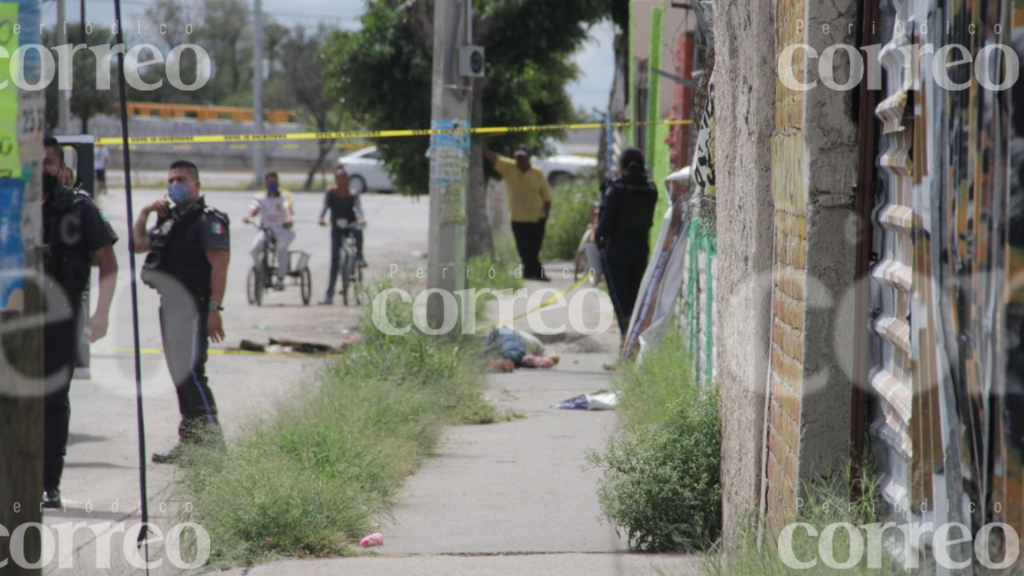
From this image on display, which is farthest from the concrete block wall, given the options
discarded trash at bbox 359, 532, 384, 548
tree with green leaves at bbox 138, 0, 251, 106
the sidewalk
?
tree with green leaves at bbox 138, 0, 251, 106

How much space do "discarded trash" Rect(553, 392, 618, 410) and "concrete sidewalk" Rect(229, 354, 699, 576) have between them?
0.39 ft

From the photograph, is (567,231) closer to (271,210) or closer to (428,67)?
(428,67)

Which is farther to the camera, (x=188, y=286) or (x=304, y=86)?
(x=304, y=86)

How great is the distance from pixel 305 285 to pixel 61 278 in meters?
9.30

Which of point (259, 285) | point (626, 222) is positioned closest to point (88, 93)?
point (259, 285)

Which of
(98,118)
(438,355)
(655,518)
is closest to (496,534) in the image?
(655,518)

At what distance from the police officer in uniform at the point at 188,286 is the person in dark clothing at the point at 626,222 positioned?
4.00 m

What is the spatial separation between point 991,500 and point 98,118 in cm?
4828

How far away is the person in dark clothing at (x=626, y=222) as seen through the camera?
1012cm

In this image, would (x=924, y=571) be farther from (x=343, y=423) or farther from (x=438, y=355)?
(x=438, y=355)

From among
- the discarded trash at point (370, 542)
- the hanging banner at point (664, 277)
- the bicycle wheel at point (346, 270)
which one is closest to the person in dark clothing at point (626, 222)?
the hanging banner at point (664, 277)

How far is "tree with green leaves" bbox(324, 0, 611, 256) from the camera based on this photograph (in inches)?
653

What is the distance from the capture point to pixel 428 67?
17109mm

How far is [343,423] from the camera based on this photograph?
6.49 meters
